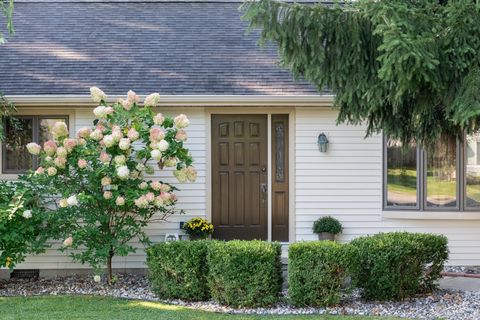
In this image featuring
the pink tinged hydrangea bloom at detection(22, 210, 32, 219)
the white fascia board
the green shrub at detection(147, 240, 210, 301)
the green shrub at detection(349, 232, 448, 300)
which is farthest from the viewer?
the white fascia board

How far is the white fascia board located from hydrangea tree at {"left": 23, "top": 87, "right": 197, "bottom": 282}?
83 centimetres

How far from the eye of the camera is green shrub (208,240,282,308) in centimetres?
698

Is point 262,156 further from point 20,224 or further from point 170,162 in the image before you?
point 20,224

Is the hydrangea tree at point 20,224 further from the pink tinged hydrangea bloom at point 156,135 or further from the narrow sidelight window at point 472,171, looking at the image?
the narrow sidelight window at point 472,171

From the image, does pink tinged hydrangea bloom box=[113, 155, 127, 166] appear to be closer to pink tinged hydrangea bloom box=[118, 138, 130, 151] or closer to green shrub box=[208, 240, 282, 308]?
pink tinged hydrangea bloom box=[118, 138, 130, 151]

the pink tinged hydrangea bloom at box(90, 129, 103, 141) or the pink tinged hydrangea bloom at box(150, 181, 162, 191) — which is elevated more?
the pink tinged hydrangea bloom at box(90, 129, 103, 141)

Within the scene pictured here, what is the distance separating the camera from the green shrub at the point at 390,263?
7.21 metres

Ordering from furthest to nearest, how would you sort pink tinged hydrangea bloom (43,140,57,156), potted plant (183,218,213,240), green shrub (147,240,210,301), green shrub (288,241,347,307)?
potted plant (183,218,213,240) → pink tinged hydrangea bloom (43,140,57,156) → green shrub (147,240,210,301) → green shrub (288,241,347,307)

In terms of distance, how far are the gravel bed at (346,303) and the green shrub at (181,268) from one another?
149mm

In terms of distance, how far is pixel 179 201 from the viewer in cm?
958

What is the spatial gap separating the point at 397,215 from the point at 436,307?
8.27 feet

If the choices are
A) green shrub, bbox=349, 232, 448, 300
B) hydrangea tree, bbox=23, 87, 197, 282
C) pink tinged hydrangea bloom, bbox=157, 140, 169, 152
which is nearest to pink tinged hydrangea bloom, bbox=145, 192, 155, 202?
hydrangea tree, bbox=23, 87, 197, 282

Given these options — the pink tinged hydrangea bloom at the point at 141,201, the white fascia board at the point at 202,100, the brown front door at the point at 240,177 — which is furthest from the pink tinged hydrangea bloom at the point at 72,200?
the brown front door at the point at 240,177

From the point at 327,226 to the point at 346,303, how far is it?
214 cm
